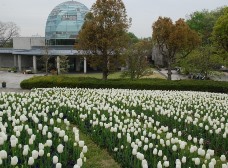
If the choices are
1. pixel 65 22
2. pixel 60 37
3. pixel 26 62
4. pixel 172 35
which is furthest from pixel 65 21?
pixel 172 35

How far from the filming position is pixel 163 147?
Answer: 8406mm

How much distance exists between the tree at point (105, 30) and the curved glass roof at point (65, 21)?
3751 cm

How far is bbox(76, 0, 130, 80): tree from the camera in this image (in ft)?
103

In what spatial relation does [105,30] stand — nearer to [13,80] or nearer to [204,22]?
[13,80]

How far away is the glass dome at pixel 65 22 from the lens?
6906cm

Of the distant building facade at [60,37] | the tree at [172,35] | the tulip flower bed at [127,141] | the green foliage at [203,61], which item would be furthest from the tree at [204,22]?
the tulip flower bed at [127,141]

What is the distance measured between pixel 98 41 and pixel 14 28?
235 feet

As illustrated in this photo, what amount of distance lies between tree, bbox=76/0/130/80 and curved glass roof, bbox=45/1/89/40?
3751 cm

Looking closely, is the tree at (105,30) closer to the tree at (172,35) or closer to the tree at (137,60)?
the tree at (137,60)

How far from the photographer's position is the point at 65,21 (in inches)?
2756

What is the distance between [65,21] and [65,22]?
0.31 m

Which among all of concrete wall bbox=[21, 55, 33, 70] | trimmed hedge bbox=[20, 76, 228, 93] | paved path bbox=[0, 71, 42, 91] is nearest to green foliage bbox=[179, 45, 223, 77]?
trimmed hedge bbox=[20, 76, 228, 93]

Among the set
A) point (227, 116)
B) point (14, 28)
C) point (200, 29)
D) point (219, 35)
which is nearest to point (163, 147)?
point (227, 116)

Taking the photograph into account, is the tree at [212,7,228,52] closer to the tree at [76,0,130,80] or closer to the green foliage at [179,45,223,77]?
the green foliage at [179,45,223,77]
